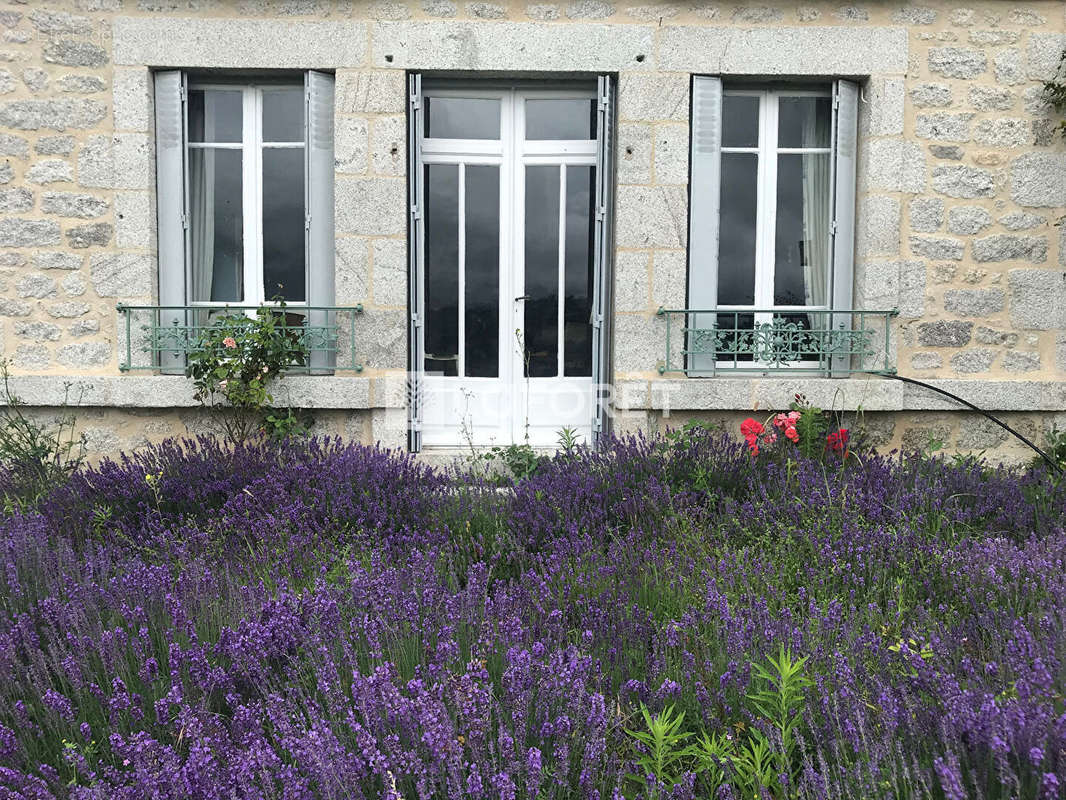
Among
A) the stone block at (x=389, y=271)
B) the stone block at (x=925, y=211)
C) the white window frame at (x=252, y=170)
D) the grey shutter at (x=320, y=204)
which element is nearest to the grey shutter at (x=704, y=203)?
the stone block at (x=925, y=211)

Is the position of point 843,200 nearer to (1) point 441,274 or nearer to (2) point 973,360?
(2) point 973,360

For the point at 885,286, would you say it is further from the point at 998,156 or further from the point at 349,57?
the point at 349,57

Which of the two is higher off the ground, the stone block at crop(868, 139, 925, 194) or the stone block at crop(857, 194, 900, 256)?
the stone block at crop(868, 139, 925, 194)

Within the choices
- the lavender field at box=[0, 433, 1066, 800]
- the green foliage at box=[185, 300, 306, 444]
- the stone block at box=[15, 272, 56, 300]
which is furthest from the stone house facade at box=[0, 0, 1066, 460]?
the lavender field at box=[0, 433, 1066, 800]

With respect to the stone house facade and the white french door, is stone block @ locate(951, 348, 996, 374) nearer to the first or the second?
the stone house facade

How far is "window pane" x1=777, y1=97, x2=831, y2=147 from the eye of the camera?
4.94 meters

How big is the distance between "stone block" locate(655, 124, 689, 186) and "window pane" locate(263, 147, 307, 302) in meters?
2.16

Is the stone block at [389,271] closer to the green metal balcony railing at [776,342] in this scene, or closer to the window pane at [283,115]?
the window pane at [283,115]

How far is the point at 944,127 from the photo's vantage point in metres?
4.73

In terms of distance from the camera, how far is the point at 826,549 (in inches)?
105

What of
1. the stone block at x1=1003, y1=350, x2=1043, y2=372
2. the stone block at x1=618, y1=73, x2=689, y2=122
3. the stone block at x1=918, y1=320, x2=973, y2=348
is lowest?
the stone block at x1=1003, y1=350, x2=1043, y2=372

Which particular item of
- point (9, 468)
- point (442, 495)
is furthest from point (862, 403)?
point (9, 468)

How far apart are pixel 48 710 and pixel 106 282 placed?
3648 mm

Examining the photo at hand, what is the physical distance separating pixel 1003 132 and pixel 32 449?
5806 mm
